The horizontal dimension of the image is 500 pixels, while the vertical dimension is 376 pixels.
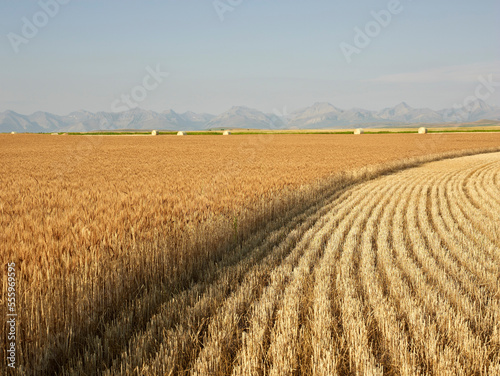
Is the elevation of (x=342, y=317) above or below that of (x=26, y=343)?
below

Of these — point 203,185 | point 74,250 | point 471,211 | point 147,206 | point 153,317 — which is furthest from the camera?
point 203,185

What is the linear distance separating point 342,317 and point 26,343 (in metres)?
3.12

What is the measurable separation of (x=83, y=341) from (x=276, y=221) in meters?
5.60

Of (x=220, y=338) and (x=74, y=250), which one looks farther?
(x=74, y=250)

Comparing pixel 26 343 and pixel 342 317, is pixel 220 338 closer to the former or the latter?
pixel 342 317

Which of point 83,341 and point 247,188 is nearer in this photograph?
point 83,341

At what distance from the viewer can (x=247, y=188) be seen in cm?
980

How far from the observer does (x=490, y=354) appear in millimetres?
3094

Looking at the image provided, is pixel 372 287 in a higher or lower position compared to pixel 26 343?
lower

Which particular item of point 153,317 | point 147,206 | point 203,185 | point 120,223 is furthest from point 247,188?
point 153,317

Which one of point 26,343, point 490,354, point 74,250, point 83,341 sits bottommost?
point 490,354

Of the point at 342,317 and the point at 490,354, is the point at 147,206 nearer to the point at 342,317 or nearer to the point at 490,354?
the point at 342,317

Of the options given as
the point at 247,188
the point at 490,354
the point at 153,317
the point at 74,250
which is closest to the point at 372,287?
the point at 490,354

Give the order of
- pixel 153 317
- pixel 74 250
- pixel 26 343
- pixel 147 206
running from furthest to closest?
pixel 147 206 → pixel 74 250 → pixel 153 317 → pixel 26 343
